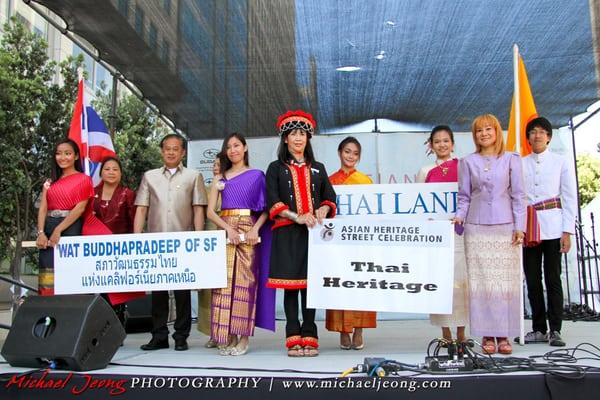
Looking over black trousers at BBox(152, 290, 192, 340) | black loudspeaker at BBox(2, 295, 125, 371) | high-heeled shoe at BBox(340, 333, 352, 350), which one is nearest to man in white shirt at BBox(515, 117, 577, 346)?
high-heeled shoe at BBox(340, 333, 352, 350)

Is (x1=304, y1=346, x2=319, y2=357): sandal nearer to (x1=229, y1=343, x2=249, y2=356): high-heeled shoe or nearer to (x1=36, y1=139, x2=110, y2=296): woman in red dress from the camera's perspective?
(x1=229, y1=343, x2=249, y2=356): high-heeled shoe

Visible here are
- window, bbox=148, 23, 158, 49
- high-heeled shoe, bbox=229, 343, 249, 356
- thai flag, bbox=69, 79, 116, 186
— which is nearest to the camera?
high-heeled shoe, bbox=229, 343, 249, 356

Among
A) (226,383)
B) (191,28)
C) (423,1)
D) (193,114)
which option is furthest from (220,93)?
(226,383)

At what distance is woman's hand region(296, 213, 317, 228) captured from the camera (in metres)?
3.49

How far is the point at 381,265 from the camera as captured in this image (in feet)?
11.5

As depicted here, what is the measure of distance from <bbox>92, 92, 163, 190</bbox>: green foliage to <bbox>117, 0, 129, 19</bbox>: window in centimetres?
884

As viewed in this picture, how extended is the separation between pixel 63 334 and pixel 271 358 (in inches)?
46.3

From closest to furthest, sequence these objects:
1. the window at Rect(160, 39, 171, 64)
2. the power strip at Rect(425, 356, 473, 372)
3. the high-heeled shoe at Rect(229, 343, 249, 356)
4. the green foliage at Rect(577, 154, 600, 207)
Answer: the power strip at Rect(425, 356, 473, 372), the high-heeled shoe at Rect(229, 343, 249, 356), the window at Rect(160, 39, 171, 64), the green foliage at Rect(577, 154, 600, 207)

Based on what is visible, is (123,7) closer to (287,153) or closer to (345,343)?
(287,153)

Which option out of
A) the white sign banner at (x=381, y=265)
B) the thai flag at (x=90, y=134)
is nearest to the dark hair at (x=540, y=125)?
the white sign banner at (x=381, y=265)

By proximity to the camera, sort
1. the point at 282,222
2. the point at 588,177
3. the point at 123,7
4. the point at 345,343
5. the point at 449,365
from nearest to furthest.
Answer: the point at 449,365 < the point at 282,222 < the point at 345,343 < the point at 123,7 < the point at 588,177

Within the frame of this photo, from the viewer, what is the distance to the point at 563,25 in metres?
5.71

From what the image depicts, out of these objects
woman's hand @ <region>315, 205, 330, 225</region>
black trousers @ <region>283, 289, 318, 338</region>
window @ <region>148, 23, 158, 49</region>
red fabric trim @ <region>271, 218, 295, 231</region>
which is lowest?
black trousers @ <region>283, 289, 318, 338</region>

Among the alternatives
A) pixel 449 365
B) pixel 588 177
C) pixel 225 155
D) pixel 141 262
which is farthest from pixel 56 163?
pixel 588 177
